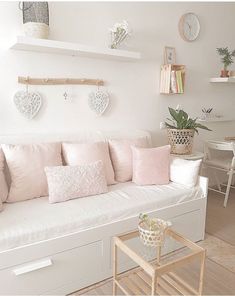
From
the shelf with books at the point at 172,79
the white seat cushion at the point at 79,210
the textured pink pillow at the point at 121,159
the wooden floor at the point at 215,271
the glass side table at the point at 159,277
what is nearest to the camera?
the glass side table at the point at 159,277

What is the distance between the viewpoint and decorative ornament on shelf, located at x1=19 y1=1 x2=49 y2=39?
2.11 m

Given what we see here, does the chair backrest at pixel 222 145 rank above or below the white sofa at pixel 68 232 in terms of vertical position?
above

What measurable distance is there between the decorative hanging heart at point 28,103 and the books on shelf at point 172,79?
1354mm

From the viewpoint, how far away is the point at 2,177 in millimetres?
1944

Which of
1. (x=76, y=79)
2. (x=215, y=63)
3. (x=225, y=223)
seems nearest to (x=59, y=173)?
(x=76, y=79)

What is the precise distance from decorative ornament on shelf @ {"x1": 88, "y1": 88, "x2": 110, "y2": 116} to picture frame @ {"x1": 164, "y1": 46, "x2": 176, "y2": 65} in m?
0.85

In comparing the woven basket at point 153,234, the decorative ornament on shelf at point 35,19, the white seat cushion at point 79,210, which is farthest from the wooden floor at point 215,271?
the decorative ornament on shelf at point 35,19

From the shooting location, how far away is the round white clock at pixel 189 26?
309cm

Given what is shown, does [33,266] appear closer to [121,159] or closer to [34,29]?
[121,159]

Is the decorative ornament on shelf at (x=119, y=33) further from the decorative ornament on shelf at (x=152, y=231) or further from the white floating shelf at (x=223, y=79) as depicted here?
the decorative ornament on shelf at (x=152, y=231)

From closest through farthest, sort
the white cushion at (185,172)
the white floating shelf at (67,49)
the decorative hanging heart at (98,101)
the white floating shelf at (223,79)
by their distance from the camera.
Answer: the white floating shelf at (67,49) → the white cushion at (185,172) → the decorative hanging heart at (98,101) → the white floating shelf at (223,79)

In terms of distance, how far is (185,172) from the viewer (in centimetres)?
235

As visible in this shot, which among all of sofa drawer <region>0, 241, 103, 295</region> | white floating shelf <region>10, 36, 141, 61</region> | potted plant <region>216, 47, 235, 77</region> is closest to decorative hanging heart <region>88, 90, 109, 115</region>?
white floating shelf <region>10, 36, 141, 61</region>

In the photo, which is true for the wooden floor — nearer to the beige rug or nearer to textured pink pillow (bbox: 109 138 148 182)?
the beige rug
